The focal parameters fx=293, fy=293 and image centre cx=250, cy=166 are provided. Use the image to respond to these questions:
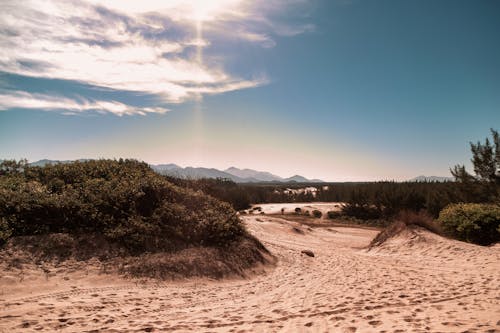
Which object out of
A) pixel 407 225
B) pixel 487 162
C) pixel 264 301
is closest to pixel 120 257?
pixel 264 301

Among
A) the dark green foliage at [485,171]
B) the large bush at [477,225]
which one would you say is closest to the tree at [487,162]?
the dark green foliage at [485,171]

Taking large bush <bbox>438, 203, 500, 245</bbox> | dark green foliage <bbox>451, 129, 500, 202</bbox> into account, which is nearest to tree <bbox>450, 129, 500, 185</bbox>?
dark green foliage <bbox>451, 129, 500, 202</bbox>

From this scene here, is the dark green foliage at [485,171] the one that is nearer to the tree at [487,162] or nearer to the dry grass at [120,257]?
the tree at [487,162]

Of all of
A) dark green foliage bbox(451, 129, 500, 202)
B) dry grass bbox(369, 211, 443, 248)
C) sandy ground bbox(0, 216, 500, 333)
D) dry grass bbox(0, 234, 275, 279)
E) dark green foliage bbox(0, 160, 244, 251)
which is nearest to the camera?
sandy ground bbox(0, 216, 500, 333)

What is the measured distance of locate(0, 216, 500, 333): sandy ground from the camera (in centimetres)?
619

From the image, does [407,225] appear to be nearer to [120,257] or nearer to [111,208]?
[120,257]

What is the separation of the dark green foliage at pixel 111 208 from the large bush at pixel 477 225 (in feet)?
45.1

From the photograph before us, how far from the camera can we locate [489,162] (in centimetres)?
3994

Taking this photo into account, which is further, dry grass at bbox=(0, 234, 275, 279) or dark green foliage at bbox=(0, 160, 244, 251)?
dark green foliage at bbox=(0, 160, 244, 251)

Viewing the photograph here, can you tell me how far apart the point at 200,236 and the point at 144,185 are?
3.63m

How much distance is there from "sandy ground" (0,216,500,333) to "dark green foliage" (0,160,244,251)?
219 centimetres

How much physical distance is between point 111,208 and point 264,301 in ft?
24.2

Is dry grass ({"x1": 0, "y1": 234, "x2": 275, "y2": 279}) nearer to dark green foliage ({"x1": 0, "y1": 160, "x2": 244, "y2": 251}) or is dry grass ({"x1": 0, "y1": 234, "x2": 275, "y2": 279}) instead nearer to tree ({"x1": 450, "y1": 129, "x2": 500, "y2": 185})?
dark green foliage ({"x1": 0, "y1": 160, "x2": 244, "y2": 251})

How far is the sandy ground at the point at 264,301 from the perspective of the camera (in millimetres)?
6188
